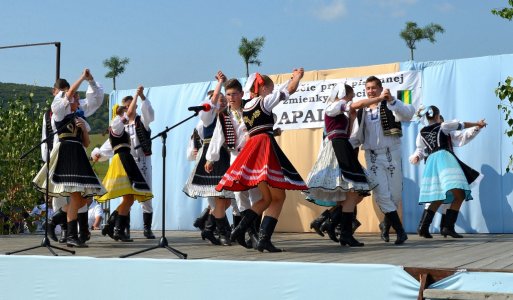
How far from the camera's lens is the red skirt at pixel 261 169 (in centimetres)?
526

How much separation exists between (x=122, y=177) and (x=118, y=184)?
3.1 inches

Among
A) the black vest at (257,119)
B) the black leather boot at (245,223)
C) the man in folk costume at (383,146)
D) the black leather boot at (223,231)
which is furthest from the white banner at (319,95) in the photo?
the black leather boot at (245,223)

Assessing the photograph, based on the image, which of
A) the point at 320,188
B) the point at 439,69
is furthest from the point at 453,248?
the point at 439,69

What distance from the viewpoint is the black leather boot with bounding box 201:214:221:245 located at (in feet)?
21.2

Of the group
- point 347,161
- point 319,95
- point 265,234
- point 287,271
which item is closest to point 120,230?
point 265,234

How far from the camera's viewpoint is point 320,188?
19.5ft

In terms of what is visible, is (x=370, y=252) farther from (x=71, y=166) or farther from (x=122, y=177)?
(x=122, y=177)

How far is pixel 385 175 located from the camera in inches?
244

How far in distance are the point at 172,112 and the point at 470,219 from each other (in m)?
3.99

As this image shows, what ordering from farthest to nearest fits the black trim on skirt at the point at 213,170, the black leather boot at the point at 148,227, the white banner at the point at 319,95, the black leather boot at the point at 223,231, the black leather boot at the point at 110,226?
the white banner at the point at 319,95 < the black leather boot at the point at 148,227 < the black leather boot at the point at 110,226 < the black trim on skirt at the point at 213,170 < the black leather boot at the point at 223,231

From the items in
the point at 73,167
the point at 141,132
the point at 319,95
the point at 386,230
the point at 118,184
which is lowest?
the point at 386,230

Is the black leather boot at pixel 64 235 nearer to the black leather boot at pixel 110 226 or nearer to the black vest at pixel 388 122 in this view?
the black leather boot at pixel 110 226

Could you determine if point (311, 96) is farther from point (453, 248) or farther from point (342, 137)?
point (453, 248)

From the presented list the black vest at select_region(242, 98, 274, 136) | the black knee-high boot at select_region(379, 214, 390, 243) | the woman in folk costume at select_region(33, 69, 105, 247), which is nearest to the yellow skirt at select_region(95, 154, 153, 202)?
the woman in folk costume at select_region(33, 69, 105, 247)
